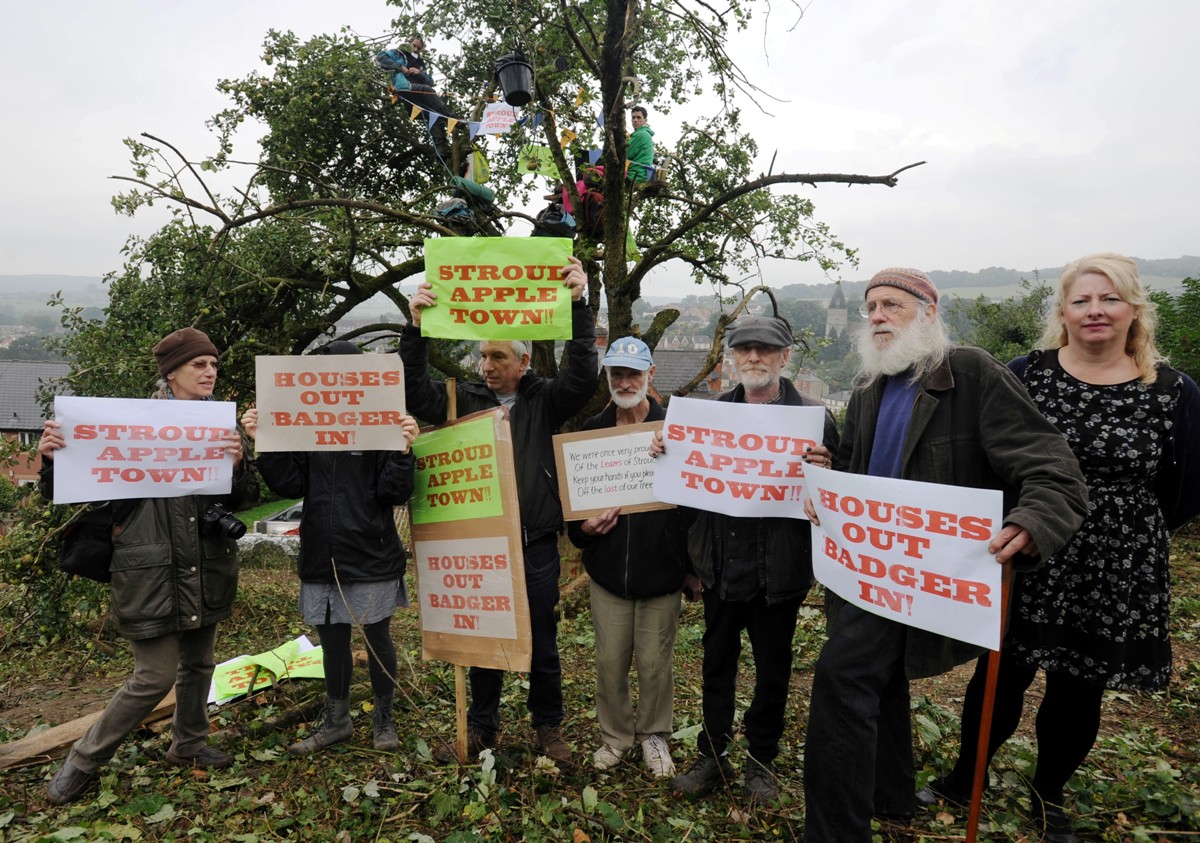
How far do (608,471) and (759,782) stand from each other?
160 cm

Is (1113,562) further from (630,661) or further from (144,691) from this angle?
(144,691)

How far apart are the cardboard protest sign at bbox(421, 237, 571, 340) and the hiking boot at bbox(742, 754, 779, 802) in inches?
88.9

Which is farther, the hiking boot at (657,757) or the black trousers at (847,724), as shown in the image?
the hiking boot at (657,757)

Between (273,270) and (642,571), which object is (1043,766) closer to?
(642,571)

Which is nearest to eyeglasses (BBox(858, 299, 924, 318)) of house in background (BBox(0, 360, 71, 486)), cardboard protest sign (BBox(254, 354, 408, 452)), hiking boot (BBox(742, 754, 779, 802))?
hiking boot (BBox(742, 754, 779, 802))

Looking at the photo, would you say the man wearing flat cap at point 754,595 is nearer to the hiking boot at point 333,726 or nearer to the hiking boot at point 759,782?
the hiking boot at point 759,782

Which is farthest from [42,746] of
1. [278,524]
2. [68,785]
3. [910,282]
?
[278,524]

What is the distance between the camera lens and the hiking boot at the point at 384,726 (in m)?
3.74

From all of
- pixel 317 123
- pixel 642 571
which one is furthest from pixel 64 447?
pixel 317 123

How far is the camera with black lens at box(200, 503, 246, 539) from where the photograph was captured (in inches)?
139

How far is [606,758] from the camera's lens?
141 inches

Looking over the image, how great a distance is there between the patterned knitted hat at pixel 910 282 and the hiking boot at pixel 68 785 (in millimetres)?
4281

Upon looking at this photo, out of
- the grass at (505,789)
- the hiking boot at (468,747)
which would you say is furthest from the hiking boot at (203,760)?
the hiking boot at (468,747)

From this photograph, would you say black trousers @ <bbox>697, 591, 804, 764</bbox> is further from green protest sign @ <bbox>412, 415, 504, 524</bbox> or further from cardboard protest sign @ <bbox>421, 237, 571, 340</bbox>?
cardboard protest sign @ <bbox>421, 237, 571, 340</bbox>
